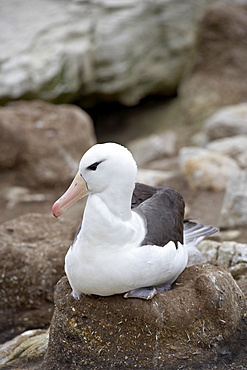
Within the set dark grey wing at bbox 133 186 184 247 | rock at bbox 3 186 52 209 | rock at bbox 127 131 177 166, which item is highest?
dark grey wing at bbox 133 186 184 247

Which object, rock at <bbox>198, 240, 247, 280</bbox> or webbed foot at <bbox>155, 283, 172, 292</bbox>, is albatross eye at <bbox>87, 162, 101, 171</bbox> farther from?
rock at <bbox>198, 240, 247, 280</bbox>

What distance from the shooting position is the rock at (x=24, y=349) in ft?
14.9

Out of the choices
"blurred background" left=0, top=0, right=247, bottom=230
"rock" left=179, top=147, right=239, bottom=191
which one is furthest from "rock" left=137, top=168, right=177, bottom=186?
"blurred background" left=0, top=0, right=247, bottom=230

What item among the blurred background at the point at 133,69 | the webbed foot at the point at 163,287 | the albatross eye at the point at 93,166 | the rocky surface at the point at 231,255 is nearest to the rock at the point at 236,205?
the rocky surface at the point at 231,255

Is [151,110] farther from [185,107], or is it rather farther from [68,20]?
[68,20]

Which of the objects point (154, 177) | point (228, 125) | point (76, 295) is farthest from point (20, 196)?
point (76, 295)

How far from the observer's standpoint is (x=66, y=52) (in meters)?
12.2

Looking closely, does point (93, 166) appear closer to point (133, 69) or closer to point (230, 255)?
point (230, 255)

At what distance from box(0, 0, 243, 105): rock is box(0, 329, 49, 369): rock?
7476mm

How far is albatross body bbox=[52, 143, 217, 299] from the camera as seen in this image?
368cm

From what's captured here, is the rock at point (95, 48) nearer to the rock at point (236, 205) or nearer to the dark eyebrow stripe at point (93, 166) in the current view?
Result: the rock at point (236, 205)

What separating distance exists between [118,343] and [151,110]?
10626 millimetres

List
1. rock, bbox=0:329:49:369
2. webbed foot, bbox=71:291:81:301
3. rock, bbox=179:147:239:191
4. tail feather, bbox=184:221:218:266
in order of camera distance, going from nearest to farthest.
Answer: webbed foot, bbox=71:291:81:301 → rock, bbox=0:329:49:369 → tail feather, bbox=184:221:218:266 → rock, bbox=179:147:239:191

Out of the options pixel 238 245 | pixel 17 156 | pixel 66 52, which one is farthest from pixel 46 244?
pixel 66 52
